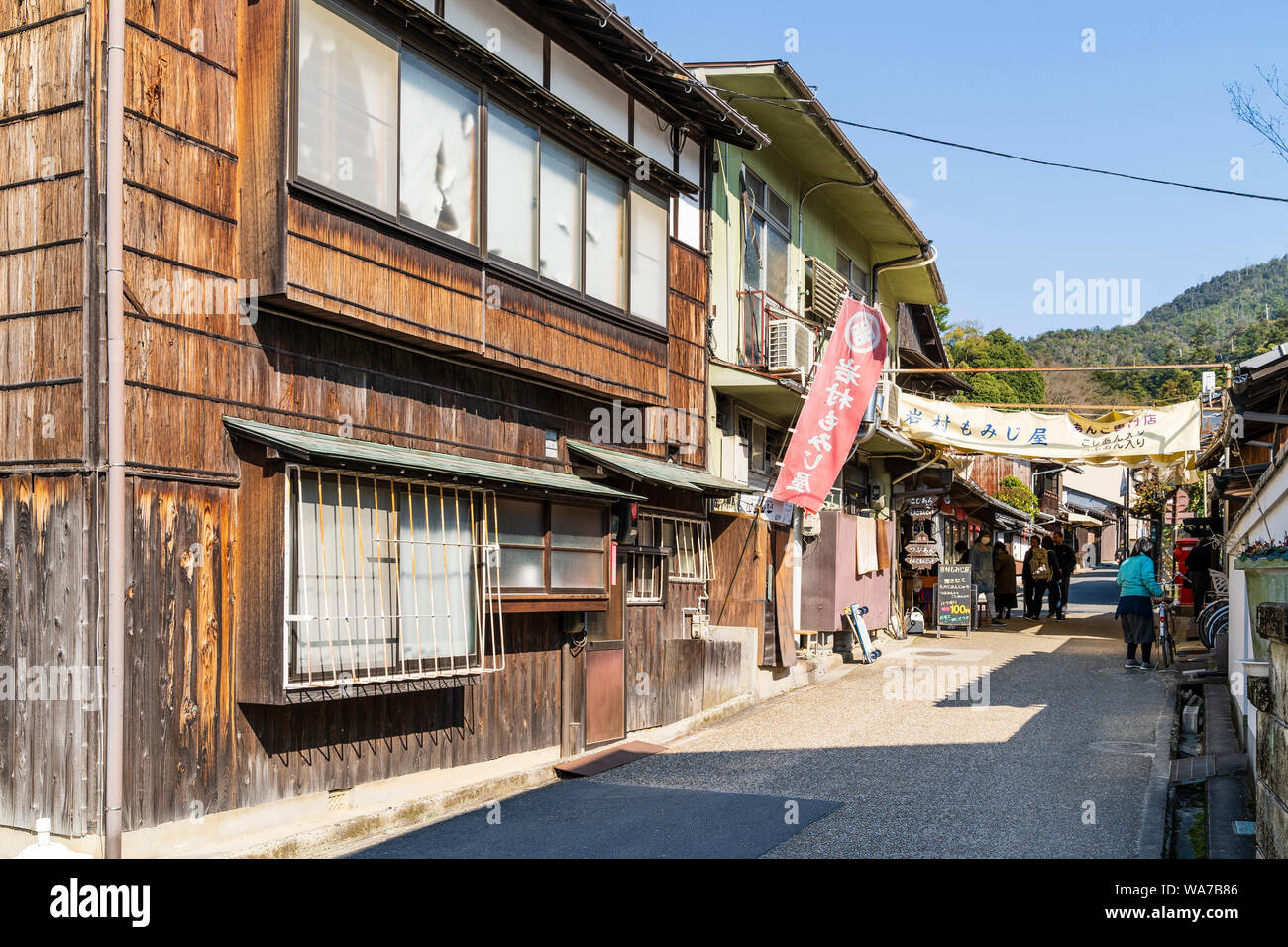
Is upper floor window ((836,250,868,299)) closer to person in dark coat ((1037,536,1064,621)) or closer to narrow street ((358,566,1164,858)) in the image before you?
narrow street ((358,566,1164,858))

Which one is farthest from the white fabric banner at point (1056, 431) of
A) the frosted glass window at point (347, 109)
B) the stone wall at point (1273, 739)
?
the stone wall at point (1273, 739)

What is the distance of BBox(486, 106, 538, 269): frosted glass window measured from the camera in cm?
1096

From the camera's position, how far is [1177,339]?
360 feet

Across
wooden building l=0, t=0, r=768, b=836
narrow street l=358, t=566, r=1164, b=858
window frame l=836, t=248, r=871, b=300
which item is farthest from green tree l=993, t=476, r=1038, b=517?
wooden building l=0, t=0, r=768, b=836

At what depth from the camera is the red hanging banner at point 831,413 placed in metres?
16.4

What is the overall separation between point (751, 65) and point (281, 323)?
377 inches

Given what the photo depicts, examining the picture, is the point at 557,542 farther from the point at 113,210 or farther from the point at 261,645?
the point at 113,210

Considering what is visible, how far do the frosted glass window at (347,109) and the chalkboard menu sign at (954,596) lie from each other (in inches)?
765

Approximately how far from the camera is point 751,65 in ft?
52.5

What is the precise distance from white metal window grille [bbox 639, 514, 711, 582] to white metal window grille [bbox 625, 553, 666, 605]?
0.61 feet

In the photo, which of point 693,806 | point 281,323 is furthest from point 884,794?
point 281,323

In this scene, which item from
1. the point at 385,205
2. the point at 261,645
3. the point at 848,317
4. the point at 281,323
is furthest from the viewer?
the point at 848,317

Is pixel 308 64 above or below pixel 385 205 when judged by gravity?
above

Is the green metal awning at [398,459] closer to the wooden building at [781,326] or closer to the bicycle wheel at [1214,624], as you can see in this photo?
the wooden building at [781,326]
